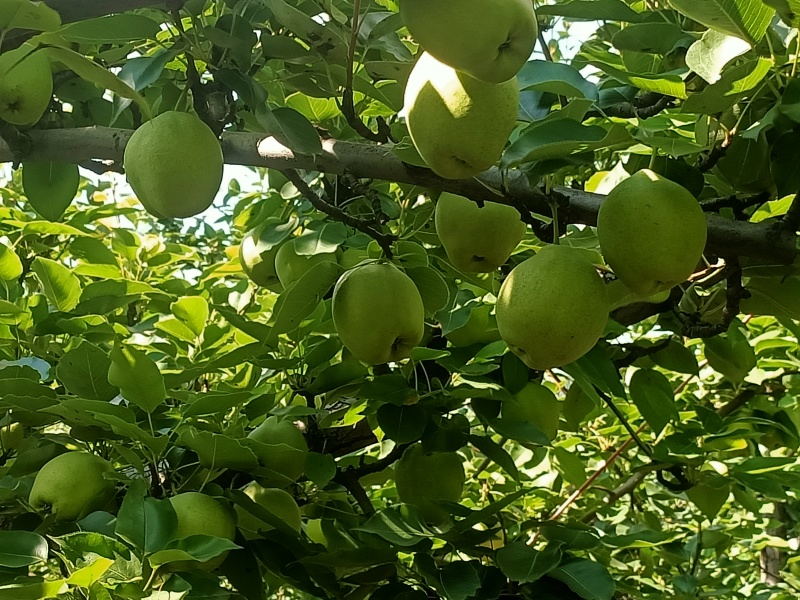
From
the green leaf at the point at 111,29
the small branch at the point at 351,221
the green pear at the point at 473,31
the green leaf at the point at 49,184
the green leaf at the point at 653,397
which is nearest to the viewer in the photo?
the green pear at the point at 473,31

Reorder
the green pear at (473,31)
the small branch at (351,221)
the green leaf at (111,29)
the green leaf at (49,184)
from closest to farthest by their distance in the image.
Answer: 1. the green pear at (473,31)
2. the green leaf at (111,29)
3. the small branch at (351,221)
4. the green leaf at (49,184)

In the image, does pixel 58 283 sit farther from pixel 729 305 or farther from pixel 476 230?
pixel 729 305

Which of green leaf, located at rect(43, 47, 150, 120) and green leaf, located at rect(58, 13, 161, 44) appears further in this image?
green leaf, located at rect(58, 13, 161, 44)

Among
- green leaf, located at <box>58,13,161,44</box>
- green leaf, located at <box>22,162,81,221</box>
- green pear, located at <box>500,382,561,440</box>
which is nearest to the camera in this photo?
green leaf, located at <box>58,13,161,44</box>

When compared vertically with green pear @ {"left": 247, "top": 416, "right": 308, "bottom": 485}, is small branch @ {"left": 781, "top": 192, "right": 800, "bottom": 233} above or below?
above

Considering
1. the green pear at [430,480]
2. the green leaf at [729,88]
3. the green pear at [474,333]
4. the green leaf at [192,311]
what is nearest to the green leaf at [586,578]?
the green pear at [430,480]

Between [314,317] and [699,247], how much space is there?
2.93ft

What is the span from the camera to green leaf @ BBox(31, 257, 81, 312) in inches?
71.2

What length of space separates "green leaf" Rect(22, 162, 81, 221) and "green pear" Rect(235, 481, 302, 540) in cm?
70

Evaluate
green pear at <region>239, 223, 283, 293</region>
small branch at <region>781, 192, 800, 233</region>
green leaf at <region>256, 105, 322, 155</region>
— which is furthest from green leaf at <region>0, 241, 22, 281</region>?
small branch at <region>781, 192, 800, 233</region>

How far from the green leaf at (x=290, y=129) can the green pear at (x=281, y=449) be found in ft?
1.70

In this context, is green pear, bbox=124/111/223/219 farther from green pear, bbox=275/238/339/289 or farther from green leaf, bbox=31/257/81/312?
green leaf, bbox=31/257/81/312

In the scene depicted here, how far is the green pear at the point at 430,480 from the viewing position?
164cm

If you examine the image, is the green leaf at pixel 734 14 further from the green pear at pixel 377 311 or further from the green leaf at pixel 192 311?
the green leaf at pixel 192 311
